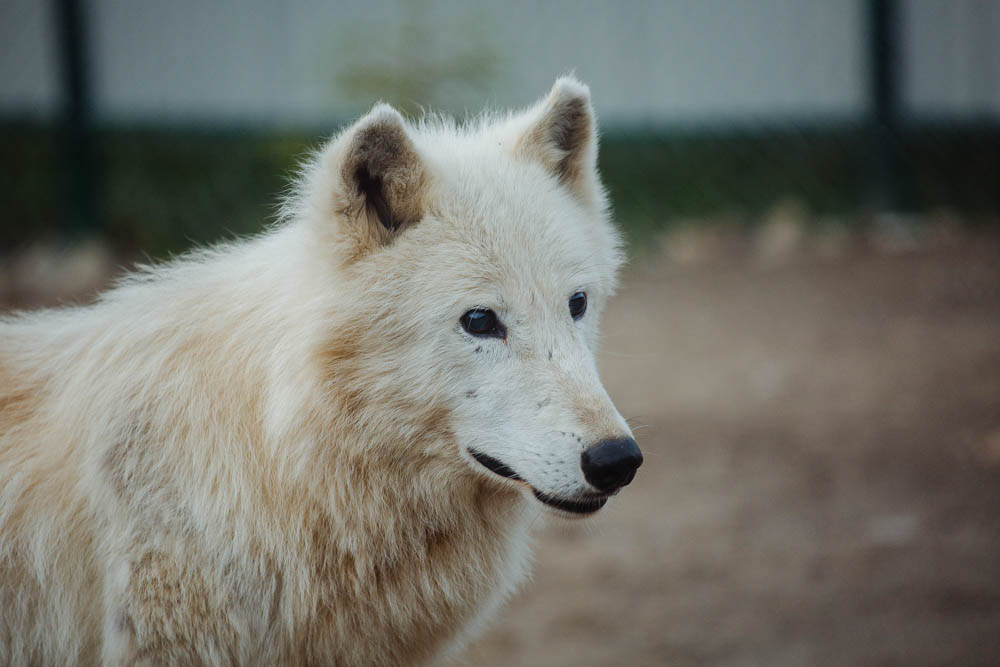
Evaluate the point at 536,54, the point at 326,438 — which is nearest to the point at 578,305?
the point at 326,438

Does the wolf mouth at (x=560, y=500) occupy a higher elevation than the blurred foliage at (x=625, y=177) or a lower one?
higher

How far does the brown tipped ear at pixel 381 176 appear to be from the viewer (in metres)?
2.59

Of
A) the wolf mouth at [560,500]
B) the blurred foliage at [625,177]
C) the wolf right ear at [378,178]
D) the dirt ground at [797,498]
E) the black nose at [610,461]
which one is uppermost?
the wolf right ear at [378,178]

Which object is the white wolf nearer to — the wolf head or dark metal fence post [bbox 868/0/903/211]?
the wolf head

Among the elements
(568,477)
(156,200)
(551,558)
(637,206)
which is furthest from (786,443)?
(156,200)

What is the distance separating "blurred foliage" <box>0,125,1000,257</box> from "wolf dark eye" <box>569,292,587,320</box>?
6389 millimetres

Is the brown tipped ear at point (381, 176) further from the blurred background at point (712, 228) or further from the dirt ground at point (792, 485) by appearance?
the blurred background at point (712, 228)

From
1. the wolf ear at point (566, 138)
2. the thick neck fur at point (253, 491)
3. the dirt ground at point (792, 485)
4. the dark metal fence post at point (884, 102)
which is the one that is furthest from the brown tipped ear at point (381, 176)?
the dark metal fence post at point (884, 102)

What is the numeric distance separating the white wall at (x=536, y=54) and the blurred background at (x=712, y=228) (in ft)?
0.10

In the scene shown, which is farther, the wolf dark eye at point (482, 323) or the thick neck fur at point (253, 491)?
the wolf dark eye at point (482, 323)

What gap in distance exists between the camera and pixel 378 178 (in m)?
2.73

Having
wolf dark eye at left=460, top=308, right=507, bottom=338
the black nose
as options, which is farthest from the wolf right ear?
the black nose

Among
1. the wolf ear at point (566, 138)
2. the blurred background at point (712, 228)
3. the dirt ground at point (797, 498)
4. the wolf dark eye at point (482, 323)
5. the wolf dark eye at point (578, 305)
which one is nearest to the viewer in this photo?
the wolf dark eye at point (482, 323)

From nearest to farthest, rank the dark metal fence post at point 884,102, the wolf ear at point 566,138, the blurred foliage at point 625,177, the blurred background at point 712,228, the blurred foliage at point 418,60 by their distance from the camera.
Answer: the wolf ear at point 566,138, the blurred background at point 712,228, the blurred foliage at point 418,60, the blurred foliage at point 625,177, the dark metal fence post at point 884,102
